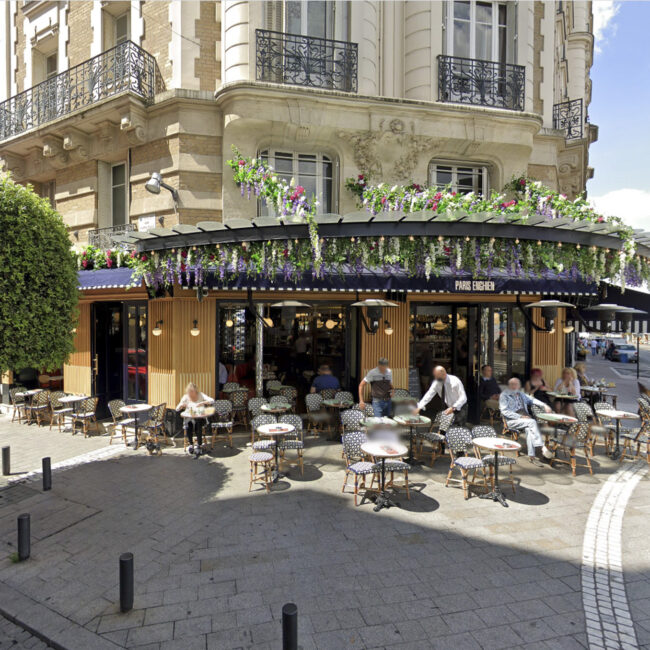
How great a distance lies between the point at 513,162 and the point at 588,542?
31.6 feet

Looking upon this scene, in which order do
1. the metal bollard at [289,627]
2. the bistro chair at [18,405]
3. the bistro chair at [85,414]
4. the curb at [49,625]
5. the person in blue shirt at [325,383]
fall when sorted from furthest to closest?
the bistro chair at [18,405] → the person in blue shirt at [325,383] → the bistro chair at [85,414] → the curb at [49,625] → the metal bollard at [289,627]

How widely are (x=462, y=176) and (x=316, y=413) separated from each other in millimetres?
7900

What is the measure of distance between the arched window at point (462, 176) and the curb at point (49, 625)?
11.5 m

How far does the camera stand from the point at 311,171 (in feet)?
34.9

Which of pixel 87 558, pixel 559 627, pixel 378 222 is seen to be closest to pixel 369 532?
pixel 559 627

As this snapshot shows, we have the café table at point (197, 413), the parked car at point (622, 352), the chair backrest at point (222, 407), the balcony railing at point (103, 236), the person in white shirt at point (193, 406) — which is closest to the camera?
the café table at point (197, 413)

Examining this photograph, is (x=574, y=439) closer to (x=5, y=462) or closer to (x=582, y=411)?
(x=582, y=411)

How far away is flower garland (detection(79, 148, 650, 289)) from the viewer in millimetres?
7855

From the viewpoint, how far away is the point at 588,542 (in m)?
5.20

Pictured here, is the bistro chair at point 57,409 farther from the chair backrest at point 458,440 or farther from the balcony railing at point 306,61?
the balcony railing at point 306,61

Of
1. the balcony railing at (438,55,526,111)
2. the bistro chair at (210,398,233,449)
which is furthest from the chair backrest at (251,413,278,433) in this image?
the balcony railing at (438,55,526,111)

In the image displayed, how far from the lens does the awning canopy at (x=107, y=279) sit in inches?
366

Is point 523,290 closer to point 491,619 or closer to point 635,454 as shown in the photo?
point 635,454

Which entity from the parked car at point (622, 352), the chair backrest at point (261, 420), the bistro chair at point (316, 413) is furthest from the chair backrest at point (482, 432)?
the parked car at point (622, 352)
